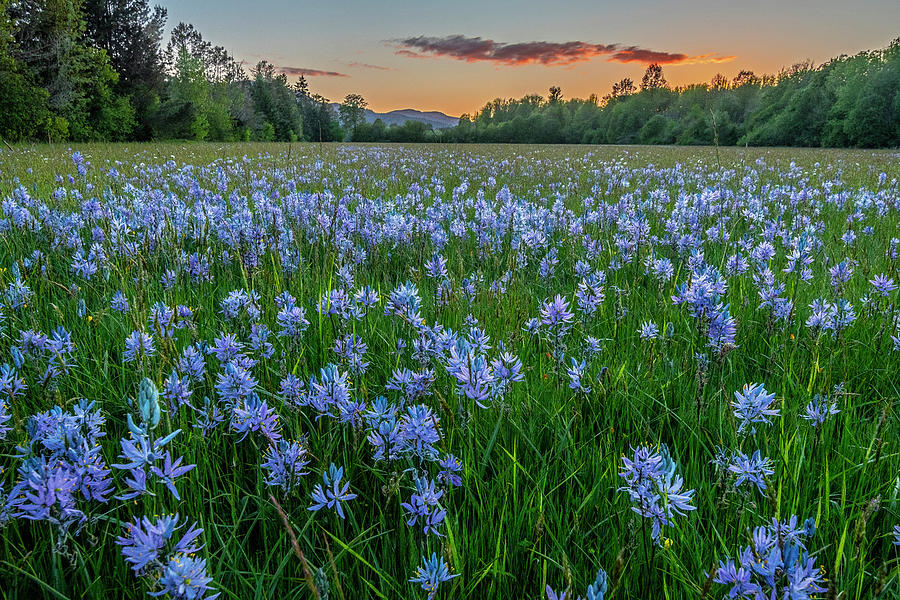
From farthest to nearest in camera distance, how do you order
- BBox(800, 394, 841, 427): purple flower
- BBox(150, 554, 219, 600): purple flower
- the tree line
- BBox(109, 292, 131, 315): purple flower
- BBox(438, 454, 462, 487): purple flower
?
1. the tree line
2. BBox(109, 292, 131, 315): purple flower
3. BBox(800, 394, 841, 427): purple flower
4. BBox(438, 454, 462, 487): purple flower
5. BBox(150, 554, 219, 600): purple flower

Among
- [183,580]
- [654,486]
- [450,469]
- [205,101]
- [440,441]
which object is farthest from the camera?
[205,101]

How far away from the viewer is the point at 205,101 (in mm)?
57875

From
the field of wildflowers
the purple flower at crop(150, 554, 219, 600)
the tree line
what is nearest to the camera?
the purple flower at crop(150, 554, 219, 600)

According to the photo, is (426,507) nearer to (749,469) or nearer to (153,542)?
(153,542)

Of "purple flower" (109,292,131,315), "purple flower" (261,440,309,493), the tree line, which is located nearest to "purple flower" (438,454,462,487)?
"purple flower" (261,440,309,493)

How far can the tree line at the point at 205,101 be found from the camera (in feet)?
112

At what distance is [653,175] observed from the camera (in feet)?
37.9

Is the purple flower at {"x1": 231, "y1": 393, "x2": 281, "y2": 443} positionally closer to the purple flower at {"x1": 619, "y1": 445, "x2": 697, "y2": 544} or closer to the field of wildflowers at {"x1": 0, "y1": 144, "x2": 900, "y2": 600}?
the field of wildflowers at {"x1": 0, "y1": 144, "x2": 900, "y2": 600}

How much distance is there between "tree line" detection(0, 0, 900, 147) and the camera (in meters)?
34.0

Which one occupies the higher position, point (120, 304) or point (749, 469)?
point (120, 304)

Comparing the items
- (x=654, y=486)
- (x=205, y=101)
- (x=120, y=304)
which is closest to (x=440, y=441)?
(x=654, y=486)

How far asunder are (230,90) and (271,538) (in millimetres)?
87373

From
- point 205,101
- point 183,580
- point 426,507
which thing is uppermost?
point 205,101

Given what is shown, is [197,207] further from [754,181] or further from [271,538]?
[754,181]
